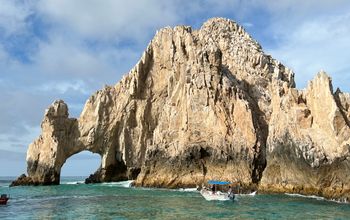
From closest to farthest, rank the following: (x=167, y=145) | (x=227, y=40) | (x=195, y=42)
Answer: (x=167, y=145), (x=195, y=42), (x=227, y=40)

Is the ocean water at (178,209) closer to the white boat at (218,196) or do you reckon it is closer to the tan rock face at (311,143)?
the white boat at (218,196)

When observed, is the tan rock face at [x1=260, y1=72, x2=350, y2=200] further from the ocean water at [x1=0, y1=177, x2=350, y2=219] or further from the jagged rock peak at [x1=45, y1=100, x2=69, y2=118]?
the jagged rock peak at [x1=45, y1=100, x2=69, y2=118]

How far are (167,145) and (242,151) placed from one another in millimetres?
12233

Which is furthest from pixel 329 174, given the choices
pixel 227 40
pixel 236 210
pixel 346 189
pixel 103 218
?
pixel 227 40

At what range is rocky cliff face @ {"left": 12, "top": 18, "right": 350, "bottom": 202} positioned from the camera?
185 ft

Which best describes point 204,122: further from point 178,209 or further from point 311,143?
point 178,209

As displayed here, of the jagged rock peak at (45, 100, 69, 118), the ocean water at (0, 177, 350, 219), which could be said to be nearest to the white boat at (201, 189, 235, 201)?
the ocean water at (0, 177, 350, 219)

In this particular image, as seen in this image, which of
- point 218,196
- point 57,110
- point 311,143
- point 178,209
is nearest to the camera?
point 178,209

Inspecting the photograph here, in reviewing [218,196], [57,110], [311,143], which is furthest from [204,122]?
[57,110]

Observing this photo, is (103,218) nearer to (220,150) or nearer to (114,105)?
(220,150)

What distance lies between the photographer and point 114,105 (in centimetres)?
9138

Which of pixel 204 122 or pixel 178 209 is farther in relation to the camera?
pixel 204 122

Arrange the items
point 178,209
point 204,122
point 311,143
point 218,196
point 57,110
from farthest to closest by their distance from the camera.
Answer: point 57,110 → point 204,122 → point 311,143 → point 218,196 → point 178,209

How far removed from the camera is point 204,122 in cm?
7031
